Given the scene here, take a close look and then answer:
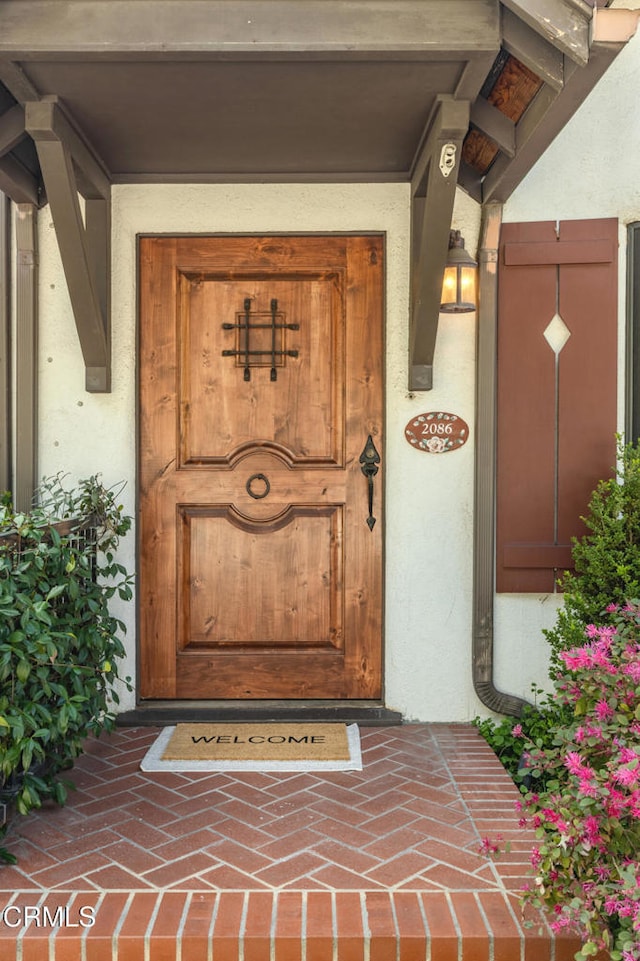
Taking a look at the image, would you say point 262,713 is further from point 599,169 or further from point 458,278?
point 599,169

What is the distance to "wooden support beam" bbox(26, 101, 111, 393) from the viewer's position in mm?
2980

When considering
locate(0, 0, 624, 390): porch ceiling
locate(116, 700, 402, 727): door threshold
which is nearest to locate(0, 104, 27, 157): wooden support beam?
locate(0, 0, 624, 390): porch ceiling

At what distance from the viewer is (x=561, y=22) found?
99.4 inches

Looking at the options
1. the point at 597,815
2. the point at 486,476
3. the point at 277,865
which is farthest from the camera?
the point at 486,476

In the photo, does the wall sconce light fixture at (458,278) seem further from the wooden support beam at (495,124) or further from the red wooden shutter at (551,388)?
the wooden support beam at (495,124)

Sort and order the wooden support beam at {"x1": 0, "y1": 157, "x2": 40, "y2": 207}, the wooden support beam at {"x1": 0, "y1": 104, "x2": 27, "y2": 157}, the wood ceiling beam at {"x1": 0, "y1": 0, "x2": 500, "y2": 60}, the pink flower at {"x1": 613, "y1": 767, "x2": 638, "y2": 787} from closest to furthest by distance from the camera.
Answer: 1. the pink flower at {"x1": 613, "y1": 767, "x2": 638, "y2": 787}
2. the wood ceiling beam at {"x1": 0, "y1": 0, "x2": 500, "y2": 60}
3. the wooden support beam at {"x1": 0, "y1": 104, "x2": 27, "y2": 157}
4. the wooden support beam at {"x1": 0, "y1": 157, "x2": 40, "y2": 207}

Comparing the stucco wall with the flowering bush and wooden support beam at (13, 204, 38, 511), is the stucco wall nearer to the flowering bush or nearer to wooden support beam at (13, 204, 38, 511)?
wooden support beam at (13, 204, 38, 511)

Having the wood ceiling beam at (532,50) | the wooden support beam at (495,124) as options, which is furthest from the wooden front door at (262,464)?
the wood ceiling beam at (532,50)

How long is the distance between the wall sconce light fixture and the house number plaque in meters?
0.50

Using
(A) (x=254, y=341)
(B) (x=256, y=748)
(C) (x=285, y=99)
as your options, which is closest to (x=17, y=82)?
(C) (x=285, y=99)

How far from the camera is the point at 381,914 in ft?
7.41

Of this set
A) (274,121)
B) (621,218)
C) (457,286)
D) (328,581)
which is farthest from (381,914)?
(621,218)

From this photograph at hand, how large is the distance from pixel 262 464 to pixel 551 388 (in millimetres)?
1389

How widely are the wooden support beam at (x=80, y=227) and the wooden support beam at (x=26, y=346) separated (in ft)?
0.90
